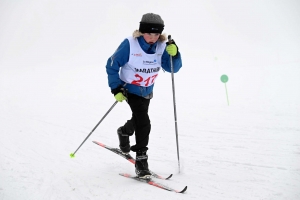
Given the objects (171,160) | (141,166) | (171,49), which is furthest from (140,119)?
(171,160)

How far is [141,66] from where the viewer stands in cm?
342

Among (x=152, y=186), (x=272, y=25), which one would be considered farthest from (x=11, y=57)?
(x=152, y=186)

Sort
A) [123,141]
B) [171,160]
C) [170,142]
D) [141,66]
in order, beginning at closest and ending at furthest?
1. [141,66]
2. [123,141]
3. [171,160]
4. [170,142]

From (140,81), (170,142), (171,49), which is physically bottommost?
(170,142)

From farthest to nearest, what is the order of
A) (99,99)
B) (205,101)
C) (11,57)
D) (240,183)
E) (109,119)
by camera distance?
(11,57) < (99,99) < (205,101) < (109,119) < (240,183)

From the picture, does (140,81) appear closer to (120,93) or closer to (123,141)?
(120,93)

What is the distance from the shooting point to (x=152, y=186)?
11.1 ft

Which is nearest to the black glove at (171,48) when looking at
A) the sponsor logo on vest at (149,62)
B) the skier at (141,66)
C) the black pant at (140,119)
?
the skier at (141,66)

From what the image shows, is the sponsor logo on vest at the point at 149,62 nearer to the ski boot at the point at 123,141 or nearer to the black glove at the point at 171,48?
the black glove at the point at 171,48

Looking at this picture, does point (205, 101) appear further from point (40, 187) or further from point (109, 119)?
point (40, 187)

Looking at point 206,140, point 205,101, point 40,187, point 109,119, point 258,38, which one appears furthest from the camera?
point 258,38

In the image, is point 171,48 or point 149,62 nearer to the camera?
point 171,48

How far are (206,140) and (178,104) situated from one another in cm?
320

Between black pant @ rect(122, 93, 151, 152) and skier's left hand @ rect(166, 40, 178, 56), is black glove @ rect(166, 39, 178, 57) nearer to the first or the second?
skier's left hand @ rect(166, 40, 178, 56)
